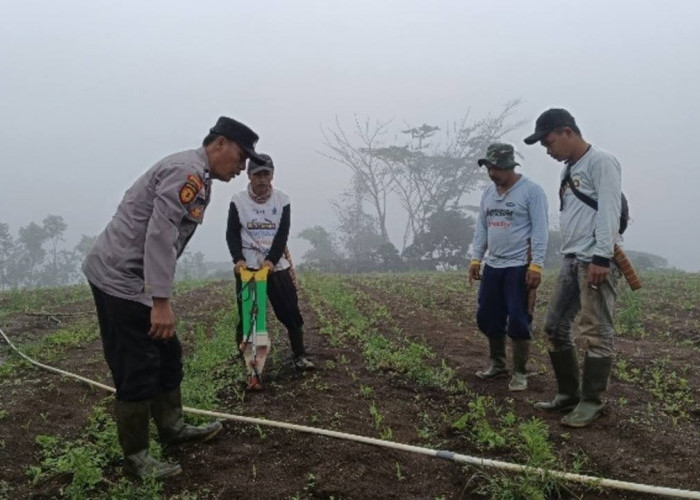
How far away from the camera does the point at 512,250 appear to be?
4.40 meters

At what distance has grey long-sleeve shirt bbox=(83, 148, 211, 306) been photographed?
9.08 feet

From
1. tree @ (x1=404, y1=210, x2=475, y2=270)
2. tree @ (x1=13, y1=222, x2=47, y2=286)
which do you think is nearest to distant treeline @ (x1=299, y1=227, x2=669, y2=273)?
tree @ (x1=404, y1=210, x2=475, y2=270)

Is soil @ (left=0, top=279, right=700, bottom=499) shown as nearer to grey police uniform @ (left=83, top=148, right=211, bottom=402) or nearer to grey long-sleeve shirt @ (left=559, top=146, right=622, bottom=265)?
grey police uniform @ (left=83, top=148, right=211, bottom=402)

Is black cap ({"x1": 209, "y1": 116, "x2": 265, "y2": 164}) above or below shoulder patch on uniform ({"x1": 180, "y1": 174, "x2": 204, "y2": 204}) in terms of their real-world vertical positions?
above

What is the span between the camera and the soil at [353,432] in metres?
2.86

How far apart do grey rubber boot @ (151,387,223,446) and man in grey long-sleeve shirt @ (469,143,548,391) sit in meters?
2.34

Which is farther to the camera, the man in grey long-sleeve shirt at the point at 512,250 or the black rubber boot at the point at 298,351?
the black rubber boot at the point at 298,351

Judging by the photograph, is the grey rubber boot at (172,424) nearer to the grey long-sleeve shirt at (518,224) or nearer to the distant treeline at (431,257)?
the grey long-sleeve shirt at (518,224)

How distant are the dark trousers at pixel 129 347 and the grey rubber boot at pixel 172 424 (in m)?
0.39

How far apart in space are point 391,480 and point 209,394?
5.93ft

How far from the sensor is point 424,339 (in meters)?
6.36

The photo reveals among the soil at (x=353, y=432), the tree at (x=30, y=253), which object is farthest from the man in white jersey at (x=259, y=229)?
the tree at (x=30, y=253)

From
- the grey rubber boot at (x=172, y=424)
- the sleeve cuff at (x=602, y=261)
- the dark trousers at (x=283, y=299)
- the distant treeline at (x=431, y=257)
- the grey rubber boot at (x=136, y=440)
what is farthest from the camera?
the distant treeline at (x=431, y=257)

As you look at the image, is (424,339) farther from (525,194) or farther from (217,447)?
(217,447)
